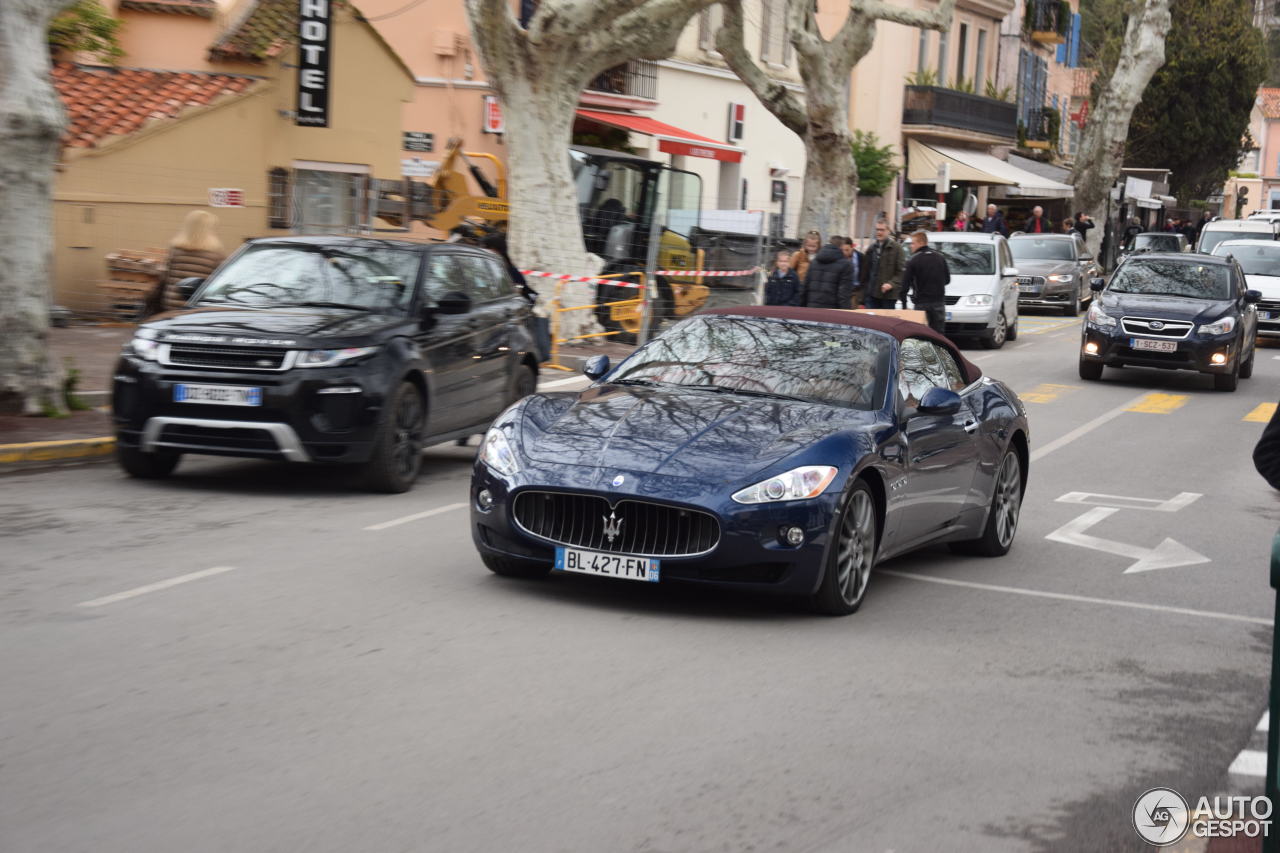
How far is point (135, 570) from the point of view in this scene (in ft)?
27.1

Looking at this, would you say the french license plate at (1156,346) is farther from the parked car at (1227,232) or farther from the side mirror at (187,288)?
the parked car at (1227,232)

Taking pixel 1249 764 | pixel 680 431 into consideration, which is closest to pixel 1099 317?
pixel 680 431

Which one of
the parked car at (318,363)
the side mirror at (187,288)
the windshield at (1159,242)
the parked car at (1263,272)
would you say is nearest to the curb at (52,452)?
the parked car at (318,363)

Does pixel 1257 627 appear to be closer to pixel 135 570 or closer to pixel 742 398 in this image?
pixel 742 398

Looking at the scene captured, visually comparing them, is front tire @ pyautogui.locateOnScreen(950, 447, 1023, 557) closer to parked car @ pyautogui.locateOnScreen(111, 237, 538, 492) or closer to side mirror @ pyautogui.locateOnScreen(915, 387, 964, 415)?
side mirror @ pyautogui.locateOnScreen(915, 387, 964, 415)

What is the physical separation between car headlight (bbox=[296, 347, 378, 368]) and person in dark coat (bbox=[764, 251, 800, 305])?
1237 cm

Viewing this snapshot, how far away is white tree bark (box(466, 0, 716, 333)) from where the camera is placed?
21.7 metres

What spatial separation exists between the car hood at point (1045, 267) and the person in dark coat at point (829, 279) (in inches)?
613

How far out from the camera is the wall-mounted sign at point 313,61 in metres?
24.5

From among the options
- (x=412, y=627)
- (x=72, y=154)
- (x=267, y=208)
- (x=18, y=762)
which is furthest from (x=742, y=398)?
(x=267, y=208)

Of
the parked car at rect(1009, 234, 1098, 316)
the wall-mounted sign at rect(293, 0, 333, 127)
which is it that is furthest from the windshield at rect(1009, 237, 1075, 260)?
the wall-mounted sign at rect(293, 0, 333, 127)

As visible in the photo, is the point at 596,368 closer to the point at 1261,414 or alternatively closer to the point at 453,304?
the point at 453,304

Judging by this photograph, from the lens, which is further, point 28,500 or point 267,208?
point 267,208

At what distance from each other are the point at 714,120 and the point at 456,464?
99.7ft
